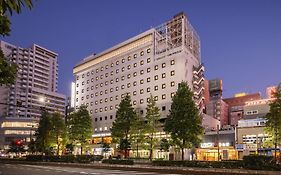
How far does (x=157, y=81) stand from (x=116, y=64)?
19.6 meters

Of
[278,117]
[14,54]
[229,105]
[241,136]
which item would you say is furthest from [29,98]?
[278,117]

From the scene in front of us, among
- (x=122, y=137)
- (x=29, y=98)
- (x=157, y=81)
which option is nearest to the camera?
(x=122, y=137)

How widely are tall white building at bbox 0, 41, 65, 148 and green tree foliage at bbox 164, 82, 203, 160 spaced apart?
107m

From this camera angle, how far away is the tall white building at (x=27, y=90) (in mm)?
143500

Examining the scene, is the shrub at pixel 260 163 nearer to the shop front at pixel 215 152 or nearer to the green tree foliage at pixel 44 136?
the shop front at pixel 215 152

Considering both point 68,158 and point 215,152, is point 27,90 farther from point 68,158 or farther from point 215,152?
point 68,158

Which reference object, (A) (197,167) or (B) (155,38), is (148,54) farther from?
(A) (197,167)

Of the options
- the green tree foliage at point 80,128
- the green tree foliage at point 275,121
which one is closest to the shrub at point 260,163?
the green tree foliage at point 275,121

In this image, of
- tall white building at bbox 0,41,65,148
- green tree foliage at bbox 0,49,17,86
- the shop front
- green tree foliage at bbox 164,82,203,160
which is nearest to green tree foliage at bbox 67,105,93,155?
green tree foliage at bbox 164,82,203,160

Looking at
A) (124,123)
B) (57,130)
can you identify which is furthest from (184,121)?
(57,130)

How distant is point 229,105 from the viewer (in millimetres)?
188250

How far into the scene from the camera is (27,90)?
169 metres

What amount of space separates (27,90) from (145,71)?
97747mm

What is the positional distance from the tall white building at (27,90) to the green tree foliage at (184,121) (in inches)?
4220
